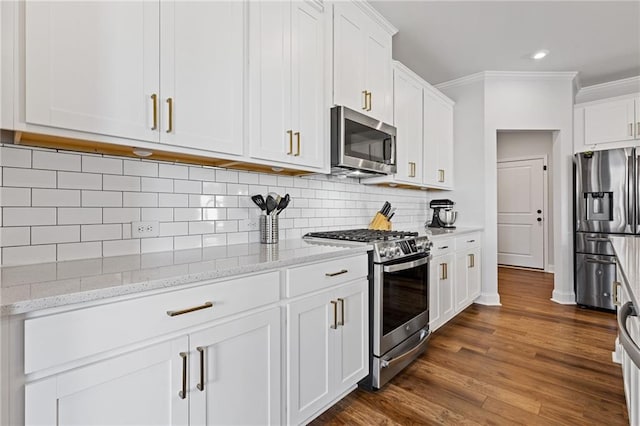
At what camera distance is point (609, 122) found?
150 inches

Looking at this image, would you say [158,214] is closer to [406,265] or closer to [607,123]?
[406,265]

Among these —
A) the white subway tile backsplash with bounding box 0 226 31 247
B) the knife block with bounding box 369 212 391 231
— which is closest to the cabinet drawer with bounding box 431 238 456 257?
the knife block with bounding box 369 212 391 231

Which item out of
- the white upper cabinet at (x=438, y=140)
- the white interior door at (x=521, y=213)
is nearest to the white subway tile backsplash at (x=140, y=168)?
the white upper cabinet at (x=438, y=140)

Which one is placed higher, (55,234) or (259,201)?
(259,201)

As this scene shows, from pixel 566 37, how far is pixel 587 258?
235cm

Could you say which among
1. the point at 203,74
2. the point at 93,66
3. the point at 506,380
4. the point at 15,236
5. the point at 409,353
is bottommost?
the point at 506,380

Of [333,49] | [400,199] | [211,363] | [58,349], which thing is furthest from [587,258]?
[58,349]

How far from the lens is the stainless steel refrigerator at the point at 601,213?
3.40 m

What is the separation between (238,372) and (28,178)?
1.11 m

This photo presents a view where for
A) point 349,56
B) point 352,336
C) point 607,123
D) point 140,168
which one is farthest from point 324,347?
point 607,123

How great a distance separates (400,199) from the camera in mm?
3689

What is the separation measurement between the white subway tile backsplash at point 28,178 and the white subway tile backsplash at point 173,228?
467 mm

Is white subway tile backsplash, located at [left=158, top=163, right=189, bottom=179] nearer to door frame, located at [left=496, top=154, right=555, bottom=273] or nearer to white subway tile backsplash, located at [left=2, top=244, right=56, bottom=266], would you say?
white subway tile backsplash, located at [left=2, top=244, right=56, bottom=266]

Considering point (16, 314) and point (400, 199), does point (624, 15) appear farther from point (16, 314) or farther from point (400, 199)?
point (16, 314)
